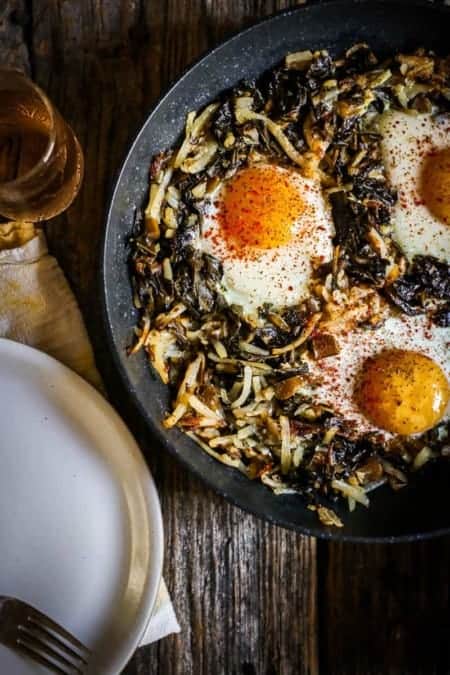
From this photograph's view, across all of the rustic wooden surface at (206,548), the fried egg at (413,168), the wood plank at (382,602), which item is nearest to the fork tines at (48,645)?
the rustic wooden surface at (206,548)

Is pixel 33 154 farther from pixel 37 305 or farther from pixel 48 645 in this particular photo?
pixel 48 645

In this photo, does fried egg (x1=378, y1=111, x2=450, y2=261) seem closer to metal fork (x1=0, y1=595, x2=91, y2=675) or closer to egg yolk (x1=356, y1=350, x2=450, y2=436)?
egg yolk (x1=356, y1=350, x2=450, y2=436)

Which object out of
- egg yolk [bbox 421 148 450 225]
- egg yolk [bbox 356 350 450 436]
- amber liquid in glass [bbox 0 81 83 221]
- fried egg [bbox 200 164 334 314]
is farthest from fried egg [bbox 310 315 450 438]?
amber liquid in glass [bbox 0 81 83 221]

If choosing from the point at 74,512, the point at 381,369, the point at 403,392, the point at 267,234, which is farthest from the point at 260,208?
the point at 74,512

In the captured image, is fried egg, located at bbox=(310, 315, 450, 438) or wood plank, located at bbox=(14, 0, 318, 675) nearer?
fried egg, located at bbox=(310, 315, 450, 438)

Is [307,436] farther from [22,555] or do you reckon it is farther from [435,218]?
[22,555]

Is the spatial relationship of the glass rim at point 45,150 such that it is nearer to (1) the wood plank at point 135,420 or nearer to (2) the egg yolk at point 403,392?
(1) the wood plank at point 135,420
